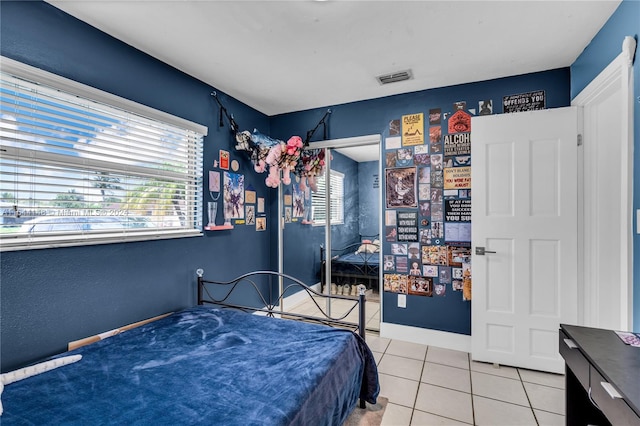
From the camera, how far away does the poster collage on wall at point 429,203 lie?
280cm

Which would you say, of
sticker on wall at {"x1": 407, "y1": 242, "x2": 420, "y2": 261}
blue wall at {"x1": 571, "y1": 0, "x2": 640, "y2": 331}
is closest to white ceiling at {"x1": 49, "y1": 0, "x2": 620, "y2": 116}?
blue wall at {"x1": 571, "y1": 0, "x2": 640, "y2": 331}

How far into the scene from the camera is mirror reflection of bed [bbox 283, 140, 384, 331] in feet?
11.8

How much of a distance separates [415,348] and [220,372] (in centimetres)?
207

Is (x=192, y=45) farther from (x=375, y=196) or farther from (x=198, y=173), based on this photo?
(x=375, y=196)

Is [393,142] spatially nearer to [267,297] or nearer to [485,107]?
[485,107]

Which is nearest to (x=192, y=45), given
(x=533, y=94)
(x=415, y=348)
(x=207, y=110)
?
(x=207, y=110)

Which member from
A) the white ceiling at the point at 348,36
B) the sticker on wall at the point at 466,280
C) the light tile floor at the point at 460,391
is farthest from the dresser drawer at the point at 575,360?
the white ceiling at the point at 348,36

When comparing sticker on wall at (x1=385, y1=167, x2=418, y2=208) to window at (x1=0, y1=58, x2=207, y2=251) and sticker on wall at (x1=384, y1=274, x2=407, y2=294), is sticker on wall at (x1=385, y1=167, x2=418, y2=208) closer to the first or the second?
sticker on wall at (x1=384, y1=274, x2=407, y2=294)

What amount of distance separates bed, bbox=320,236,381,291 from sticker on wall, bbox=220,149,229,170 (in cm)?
150

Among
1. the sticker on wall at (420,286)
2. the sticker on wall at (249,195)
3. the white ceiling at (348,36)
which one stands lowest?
the sticker on wall at (420,286)

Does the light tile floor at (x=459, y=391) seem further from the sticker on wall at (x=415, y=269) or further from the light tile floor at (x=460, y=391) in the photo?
the sticker on wall at (x=415, y=269)

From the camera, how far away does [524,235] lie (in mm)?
2447

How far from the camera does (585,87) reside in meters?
2.20

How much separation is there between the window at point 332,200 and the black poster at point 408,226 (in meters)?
0.87
